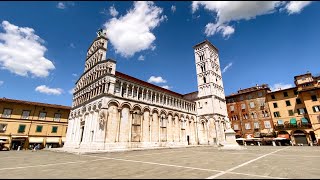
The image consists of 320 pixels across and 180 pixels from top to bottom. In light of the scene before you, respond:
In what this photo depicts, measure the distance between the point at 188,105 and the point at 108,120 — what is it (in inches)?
950

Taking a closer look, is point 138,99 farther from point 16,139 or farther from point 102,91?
point 16,139

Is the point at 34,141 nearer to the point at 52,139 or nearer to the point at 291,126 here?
the point at 52,139

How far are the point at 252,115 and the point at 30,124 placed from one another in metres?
52.1

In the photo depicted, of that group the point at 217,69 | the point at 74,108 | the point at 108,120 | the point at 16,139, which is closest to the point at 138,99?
the point at 108,120

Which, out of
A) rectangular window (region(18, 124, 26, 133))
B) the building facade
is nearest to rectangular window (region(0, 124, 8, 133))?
rectangular window (region(18, 124, 26, 133))

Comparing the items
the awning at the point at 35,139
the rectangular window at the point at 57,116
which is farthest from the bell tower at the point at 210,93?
the awning at the point at 35,139

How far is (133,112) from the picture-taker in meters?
28.1

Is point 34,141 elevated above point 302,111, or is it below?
below

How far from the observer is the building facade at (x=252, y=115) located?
40747 millimetres

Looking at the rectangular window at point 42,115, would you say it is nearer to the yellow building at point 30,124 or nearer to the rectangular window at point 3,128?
the yellow building at point 30,124

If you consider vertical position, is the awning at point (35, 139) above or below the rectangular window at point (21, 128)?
below

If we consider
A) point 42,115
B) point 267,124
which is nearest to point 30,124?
point 42,115

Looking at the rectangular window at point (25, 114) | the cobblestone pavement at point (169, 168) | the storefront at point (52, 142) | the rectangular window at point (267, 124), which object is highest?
the rectangular window at point (25, 114)

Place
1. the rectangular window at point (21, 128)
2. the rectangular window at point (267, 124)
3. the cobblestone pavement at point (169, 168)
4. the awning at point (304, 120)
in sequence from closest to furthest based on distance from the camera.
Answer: the cobblestone pavement at point (169, 168) → the rectangular window at point (21, 128) → the awning at point (304, 120) → the rectangular window at point (267, 124)
